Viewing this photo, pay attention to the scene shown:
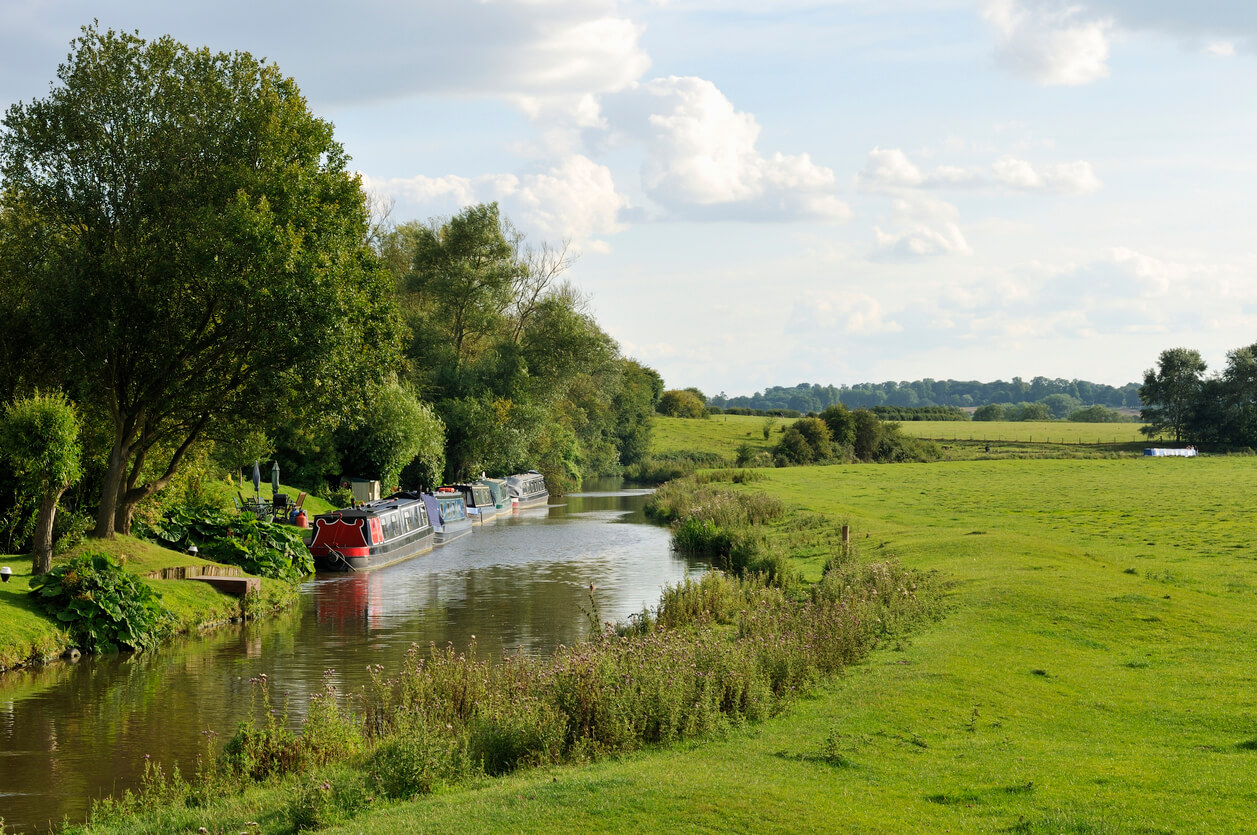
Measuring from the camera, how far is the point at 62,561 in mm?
19547

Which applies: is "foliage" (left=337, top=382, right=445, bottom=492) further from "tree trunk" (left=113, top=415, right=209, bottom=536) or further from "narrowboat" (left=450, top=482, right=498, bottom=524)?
"tree trunk" (left=113, top=415, right=209, bottom=536)

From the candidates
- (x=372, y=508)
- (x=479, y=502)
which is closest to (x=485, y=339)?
(x=479, y=502)

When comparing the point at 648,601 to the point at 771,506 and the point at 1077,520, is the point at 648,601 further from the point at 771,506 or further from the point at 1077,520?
the point at 1077,520

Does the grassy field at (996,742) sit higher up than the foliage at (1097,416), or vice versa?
the foliage at (1097,416)

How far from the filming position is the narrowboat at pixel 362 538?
3050 centimetres

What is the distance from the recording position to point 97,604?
17.5 metres

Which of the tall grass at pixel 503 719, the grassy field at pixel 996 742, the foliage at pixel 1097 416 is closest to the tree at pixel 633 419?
the grassy field at pixel 996 742

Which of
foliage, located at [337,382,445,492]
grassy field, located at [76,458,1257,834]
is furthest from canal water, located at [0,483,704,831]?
foliage, located at [337,382,445,492]

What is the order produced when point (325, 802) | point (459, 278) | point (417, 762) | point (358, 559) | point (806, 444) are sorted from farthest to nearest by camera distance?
point (806, 444), point (459, 278), point (358, 559), point (417, 762), point (325, 802)

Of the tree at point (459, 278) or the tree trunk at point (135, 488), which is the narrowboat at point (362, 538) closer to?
the tree trunk at point (135, 488)

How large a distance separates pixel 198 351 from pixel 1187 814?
20396mm

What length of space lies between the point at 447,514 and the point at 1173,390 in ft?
285

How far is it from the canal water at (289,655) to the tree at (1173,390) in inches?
3374

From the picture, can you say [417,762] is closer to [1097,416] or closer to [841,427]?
[841,427]
